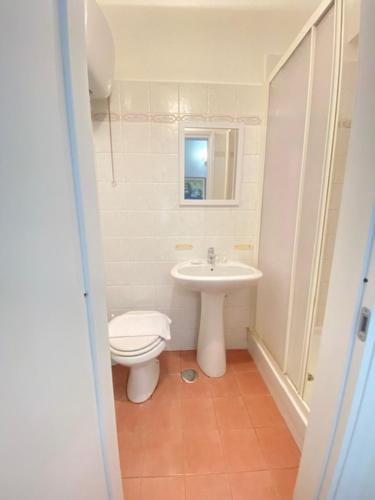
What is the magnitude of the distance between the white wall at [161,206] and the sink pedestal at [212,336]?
0.21 m

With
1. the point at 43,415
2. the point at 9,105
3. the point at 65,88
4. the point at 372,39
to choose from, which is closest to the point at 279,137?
the point at 372,39

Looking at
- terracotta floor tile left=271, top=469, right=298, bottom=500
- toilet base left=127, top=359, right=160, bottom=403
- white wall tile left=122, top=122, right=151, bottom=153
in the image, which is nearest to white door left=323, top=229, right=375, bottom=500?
terracotta floor tile left=271, top=469, right=298, bottom=500

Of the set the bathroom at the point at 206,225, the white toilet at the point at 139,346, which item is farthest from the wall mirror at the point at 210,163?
the white toilet at the point at 139,346

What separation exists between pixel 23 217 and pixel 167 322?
134cm

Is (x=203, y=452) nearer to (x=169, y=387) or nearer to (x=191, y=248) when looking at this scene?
(x=169, y=387)

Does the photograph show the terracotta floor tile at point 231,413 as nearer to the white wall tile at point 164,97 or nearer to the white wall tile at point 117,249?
the white wall tile at point 117,249

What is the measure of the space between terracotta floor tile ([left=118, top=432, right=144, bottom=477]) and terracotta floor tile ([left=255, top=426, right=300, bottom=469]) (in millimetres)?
638

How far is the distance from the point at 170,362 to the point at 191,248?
92 cm

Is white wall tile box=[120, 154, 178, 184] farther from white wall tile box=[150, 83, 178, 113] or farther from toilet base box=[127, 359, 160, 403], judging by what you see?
toilet base box=[127, 359, 160, 403]

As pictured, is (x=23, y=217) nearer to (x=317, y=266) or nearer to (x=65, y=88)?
(x=65, y=88)

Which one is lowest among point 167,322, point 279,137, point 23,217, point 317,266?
point 167,322

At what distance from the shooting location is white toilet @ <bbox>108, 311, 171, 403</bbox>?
53.8 inches

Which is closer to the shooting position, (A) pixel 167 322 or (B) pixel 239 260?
(A) pixel 167 322

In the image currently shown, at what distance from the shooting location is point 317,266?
116 cm
